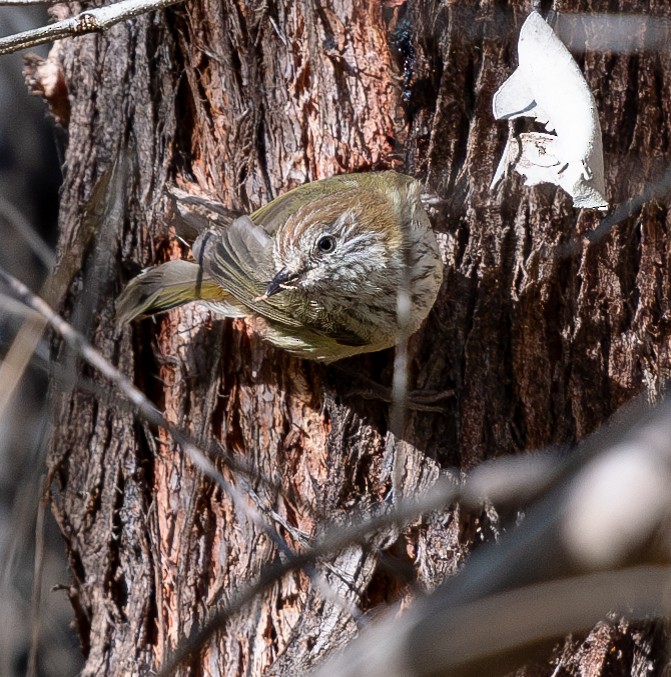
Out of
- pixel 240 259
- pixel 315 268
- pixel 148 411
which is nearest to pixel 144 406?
pixel 148 411

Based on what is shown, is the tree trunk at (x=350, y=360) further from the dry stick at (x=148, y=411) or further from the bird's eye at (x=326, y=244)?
the bird's eye at (x=326, y=244)

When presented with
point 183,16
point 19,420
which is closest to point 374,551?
point 183,16

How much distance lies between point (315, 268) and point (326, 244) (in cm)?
10

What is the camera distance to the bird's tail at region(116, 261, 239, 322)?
10.4ft

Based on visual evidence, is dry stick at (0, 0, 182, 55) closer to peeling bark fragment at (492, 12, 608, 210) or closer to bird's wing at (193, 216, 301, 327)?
bird's wing at (193, 216, 301, 327)

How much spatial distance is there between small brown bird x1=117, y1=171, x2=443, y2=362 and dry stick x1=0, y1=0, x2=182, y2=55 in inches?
39.8

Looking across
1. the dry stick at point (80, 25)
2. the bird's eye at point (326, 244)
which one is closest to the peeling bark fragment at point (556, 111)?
the bird's eye at point (326, 244)

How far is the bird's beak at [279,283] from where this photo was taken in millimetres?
3215

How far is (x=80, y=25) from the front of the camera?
217 centimetres

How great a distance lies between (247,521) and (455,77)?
173cm

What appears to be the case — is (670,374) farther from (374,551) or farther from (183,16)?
(183,16)

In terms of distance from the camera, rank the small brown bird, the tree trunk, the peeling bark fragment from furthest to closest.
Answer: the small brown bird → the tree trunk → the peeling bark fragment

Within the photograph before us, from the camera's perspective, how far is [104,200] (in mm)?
3283

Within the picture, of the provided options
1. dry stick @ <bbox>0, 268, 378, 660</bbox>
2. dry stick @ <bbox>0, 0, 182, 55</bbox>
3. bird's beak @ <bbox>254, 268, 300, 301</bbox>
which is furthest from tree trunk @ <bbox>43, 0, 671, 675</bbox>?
dry stick @ <bbox>0, 0, 182, 55</bbox>
